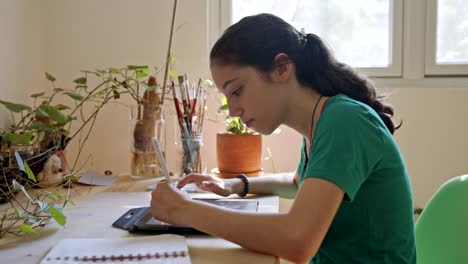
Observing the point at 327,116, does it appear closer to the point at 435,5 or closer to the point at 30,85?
the point at 435,5

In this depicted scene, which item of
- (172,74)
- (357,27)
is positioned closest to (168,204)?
(172,74)

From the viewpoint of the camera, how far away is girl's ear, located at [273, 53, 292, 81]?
3.45ft

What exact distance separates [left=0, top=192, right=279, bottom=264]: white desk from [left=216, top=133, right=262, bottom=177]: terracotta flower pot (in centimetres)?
31

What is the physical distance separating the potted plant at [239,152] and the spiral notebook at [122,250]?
2.15 feet

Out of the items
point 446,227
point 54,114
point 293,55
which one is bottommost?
point 446,227

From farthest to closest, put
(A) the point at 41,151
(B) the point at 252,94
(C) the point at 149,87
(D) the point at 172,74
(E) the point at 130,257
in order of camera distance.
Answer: (D) the point at 172,74 < (C) the point at 149,87 < (A) the point at 41,151 < (B) the point at 252,94 < (E) the point at 130,257

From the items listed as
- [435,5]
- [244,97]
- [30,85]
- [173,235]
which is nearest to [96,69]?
[30,85]

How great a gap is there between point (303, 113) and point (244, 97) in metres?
0.13

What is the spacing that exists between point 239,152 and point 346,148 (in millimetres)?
740

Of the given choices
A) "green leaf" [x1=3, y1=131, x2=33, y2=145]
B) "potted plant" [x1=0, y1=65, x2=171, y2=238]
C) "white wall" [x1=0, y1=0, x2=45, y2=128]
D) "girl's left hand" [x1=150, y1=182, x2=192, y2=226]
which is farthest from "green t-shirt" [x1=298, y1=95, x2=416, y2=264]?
"white wall" [x1=0, y1=0, x2=45, y2=128]

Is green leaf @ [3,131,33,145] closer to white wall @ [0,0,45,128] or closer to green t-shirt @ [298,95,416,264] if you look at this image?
white wall @ [0,0,45,128]

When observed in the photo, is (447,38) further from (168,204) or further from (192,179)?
(168,204)

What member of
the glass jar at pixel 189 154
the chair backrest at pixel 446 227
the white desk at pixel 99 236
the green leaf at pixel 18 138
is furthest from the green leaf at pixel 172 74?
the chair backrest at pixel 446 227

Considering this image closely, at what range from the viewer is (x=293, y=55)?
3.51 ft
